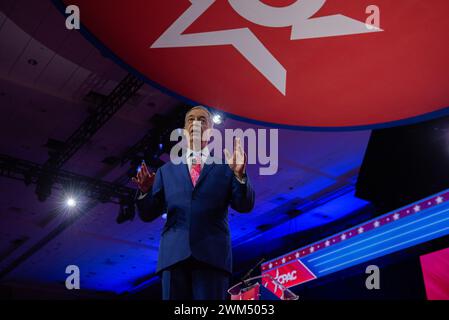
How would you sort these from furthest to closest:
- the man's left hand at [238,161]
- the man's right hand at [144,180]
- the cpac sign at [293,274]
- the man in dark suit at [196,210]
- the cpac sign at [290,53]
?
the cpac sign at [293,274], the cpac sign at [290,53], the man's right hand at [144,180], the man's left hand at [238,161], the man in dark suit at [196,210]

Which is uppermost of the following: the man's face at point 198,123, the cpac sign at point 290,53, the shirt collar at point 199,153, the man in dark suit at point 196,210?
the cpac sign at point 290,53

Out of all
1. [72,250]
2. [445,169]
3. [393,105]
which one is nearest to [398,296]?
[445,169]

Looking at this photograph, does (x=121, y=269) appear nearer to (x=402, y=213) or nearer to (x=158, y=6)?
(x=402, y=213)

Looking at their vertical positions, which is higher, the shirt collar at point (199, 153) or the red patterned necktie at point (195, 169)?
the shirt collar at point (199, 153)

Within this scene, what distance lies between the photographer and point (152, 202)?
208 centimetres

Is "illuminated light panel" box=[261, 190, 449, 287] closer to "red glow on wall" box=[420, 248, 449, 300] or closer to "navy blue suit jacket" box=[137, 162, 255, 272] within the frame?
"red glow on wall" box=[420, 248, 449, 300]

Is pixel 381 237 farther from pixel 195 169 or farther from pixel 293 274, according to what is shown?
pixel 195 169

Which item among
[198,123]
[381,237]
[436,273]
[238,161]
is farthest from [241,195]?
[381,237]

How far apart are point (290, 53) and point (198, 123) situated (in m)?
1.47

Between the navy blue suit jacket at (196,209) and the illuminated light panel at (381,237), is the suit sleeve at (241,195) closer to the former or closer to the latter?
the navy blue suit jacket at (196,209)

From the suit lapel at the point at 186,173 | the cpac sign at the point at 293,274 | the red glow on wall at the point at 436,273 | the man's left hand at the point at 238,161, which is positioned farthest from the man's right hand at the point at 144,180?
the cpac sign at the point at 293,274

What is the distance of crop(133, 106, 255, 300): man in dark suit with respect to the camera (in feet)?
5.94

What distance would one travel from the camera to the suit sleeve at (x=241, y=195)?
77.6 inches

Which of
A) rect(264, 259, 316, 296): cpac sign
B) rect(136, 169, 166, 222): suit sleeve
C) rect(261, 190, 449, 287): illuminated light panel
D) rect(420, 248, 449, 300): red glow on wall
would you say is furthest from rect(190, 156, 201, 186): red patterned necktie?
rect(264, 259, 316, 296): cpac sign
